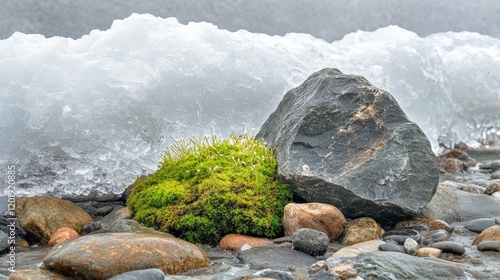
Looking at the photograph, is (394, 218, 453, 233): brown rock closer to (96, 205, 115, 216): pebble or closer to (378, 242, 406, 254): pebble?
(378, 242, 406, 254): pebble

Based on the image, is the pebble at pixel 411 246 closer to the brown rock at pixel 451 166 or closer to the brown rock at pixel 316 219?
the brown rock at pixel 316 219

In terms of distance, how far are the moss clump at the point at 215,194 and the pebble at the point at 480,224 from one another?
222cm

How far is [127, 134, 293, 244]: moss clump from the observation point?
21.0 ft

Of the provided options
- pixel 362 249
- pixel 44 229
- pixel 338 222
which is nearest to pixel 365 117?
pixel 338 222

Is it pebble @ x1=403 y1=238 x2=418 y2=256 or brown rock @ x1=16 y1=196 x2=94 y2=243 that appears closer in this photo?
pebble @ x1=403 y1=238 x2=418 y2=256

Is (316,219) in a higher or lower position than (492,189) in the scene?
higher

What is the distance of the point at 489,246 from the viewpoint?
5539mm

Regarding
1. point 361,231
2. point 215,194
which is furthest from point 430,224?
point 215,194

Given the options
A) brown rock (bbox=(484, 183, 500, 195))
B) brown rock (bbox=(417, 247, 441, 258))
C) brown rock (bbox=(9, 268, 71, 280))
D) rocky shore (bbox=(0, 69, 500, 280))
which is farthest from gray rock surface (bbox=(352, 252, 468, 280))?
brown rock (bbox=(484, 183, 500, 195))

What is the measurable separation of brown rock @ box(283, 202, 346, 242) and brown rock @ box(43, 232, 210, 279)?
147 centimetres

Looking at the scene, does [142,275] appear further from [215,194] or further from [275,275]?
[215,194]

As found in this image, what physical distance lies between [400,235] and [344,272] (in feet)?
6.07

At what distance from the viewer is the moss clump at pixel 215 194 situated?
640 cm

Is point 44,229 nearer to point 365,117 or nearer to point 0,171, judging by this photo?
point 0,171
